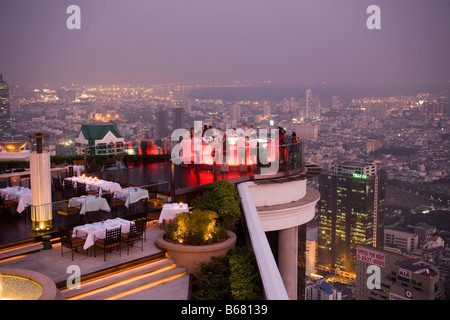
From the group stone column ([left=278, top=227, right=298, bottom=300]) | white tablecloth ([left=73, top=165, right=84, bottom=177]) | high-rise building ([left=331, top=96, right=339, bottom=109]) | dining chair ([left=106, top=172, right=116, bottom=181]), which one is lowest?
stone column ([left=278, top=227, right=298, bottom=300])

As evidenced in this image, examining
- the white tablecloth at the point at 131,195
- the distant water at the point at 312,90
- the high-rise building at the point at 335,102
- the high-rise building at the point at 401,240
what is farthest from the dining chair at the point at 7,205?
the high-rise building at the point at 401,240

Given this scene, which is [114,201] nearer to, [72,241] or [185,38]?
[72,241]

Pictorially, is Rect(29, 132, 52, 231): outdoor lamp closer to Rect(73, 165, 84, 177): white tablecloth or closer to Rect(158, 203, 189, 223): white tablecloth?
Rect(158, 203, 189, 223): white tablecloth

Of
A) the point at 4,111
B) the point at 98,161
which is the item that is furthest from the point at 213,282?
the point at 4,111

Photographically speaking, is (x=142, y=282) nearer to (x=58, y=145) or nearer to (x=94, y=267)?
(x=94, y=267)

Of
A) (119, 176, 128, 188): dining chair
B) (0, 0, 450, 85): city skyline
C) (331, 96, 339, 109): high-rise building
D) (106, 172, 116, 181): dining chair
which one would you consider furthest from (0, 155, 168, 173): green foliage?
(331, 96, 339, 109): high-rise building

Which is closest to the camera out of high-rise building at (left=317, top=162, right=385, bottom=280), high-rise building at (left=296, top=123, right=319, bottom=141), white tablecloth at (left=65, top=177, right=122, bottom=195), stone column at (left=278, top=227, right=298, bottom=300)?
white tablecloth at (left=65, top=177, right=122, bottom=195)

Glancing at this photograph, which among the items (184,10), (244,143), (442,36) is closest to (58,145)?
(244,143)
